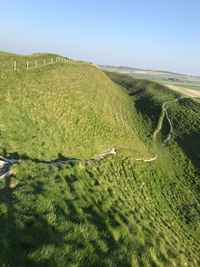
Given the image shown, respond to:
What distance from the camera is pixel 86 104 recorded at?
55.6 metres

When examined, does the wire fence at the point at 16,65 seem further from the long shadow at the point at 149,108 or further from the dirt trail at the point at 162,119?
the dirt trail at the point at 162,119

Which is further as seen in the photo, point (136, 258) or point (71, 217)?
point (71, 217)

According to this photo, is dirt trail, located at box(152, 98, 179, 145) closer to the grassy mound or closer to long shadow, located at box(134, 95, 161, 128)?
long shadow, located at box(134, 95, 161, 128)

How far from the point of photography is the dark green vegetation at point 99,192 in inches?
404

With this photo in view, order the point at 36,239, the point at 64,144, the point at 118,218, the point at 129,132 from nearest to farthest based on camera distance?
the point at 36,239, the point at 118,218, the point at 64,144, the point at 129,132

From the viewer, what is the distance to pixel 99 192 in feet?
63.0

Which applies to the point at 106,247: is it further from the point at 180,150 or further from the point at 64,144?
the point at 180,150

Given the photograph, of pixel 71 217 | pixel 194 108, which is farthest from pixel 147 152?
pixel 71 217

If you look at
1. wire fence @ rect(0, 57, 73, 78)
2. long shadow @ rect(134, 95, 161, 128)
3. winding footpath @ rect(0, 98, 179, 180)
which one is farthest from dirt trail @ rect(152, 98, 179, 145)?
wire fence @ rect(0, 57, 73, 78)

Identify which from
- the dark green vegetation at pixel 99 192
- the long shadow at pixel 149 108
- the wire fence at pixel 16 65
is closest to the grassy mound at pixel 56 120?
the dark green vegetation at pixel 99 192

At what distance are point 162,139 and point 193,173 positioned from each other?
1420 cm

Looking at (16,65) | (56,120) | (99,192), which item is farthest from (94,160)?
(16,65)

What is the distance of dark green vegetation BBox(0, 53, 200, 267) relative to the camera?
1027cm

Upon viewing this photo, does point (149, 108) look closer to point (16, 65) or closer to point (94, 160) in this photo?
point (16, 65)
